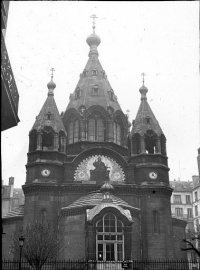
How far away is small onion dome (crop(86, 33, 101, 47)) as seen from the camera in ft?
146

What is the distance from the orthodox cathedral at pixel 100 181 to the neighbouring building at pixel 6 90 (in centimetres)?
1616

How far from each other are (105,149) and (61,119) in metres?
5.27

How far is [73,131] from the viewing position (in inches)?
1487

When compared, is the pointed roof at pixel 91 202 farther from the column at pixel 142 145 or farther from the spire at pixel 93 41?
the spire at pixel 93 41

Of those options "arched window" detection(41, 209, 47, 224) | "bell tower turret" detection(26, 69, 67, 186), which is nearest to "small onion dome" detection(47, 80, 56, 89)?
"bell tower turret" detection(26, 69, 67, 186)

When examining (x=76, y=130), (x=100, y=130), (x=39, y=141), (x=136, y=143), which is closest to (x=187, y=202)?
(x=136, y=143)

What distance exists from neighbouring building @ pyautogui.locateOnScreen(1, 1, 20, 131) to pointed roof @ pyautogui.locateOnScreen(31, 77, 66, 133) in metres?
21.1

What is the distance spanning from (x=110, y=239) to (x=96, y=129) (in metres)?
12.4

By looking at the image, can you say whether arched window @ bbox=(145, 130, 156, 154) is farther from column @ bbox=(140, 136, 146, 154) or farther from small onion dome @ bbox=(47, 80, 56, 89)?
small onion dome @ bbox=(47, 80, 56, 89)

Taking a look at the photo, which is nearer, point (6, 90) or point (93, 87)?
point (6, 90)

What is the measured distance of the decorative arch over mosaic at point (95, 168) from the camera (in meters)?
33.7

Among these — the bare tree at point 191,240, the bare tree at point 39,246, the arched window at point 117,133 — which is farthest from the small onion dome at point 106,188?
the arched window at point 117,133

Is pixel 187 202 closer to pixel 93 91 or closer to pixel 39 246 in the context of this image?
pixel 93 91

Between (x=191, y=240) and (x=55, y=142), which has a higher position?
(x=55, y=142)
